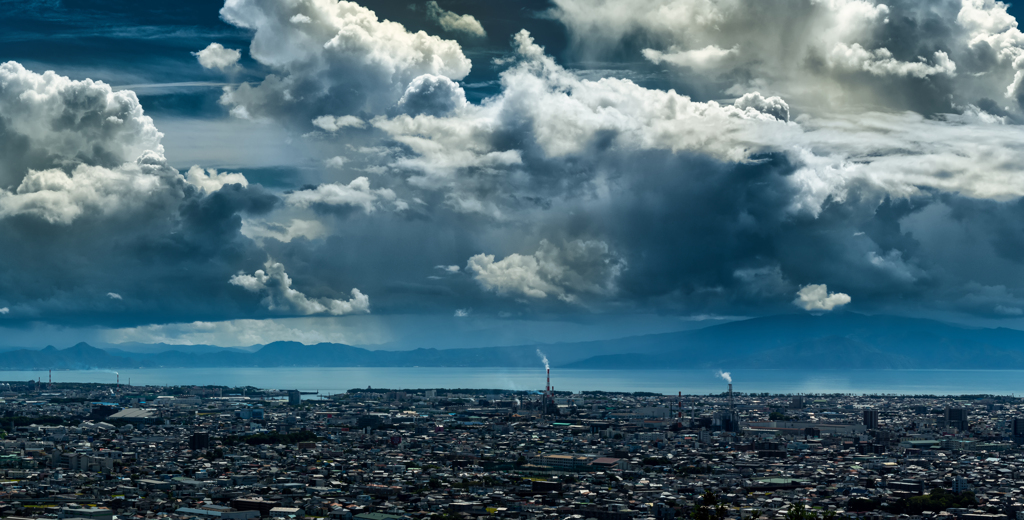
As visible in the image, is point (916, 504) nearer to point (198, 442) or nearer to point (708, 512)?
point (708, 512)

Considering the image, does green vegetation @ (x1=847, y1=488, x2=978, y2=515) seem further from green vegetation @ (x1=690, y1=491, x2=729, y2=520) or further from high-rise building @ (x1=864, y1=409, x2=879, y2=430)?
high-rise building @ (x1=864, y1=409, x2=879, y2=430)

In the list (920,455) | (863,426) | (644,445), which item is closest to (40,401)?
(644,445)

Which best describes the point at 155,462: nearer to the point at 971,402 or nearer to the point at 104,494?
the point at 104,494

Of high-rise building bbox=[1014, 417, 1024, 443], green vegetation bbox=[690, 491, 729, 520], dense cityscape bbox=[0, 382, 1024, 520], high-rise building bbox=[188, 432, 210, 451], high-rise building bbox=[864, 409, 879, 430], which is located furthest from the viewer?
high-rise building bbox=[864, 409, 879, 430]

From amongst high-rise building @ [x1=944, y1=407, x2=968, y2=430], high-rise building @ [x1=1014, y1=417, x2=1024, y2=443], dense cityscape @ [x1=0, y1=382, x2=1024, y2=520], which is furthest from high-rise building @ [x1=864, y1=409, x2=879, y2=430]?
high-rise building @ [x1=1014, y1=417, x2=1024, y2=443]

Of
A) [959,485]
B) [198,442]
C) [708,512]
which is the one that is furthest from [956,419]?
[708,512]

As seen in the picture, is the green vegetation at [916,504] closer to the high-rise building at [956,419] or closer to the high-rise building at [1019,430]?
the high-rise building at [1019,430]

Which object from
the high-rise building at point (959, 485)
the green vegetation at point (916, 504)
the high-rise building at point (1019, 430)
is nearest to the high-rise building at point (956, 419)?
the high-rise building at point (1019, 430)
